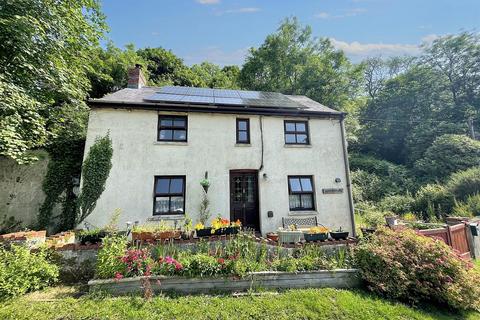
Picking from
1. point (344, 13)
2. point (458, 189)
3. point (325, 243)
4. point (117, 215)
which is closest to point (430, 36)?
point (458, 189)

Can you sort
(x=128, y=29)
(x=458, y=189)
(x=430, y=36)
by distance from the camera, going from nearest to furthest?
(x=128, y=29), (x=458, y=189), (x=430, y=36)

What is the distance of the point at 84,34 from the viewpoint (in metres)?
8.77

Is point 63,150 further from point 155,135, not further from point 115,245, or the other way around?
point 115,245

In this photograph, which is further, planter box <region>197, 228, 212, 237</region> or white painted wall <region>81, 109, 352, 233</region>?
white painted wall <region>81, 109, 352, 233</region>

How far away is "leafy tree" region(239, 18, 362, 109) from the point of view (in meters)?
22.3

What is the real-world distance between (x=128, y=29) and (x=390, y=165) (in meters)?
25.2

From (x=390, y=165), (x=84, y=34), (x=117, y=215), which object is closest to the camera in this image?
(x=117, y=215)

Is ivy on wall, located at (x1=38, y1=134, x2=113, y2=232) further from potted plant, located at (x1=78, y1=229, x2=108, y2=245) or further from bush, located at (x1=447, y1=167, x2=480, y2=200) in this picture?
bush, located at (x1=447, y1=167, x2=480, y2=200)

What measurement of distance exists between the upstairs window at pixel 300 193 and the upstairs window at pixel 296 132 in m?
1.83

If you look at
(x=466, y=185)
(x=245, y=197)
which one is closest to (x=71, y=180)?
(x=245, y=197)

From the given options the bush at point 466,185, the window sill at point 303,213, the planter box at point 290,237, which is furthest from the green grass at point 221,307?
the bush at point 466,185

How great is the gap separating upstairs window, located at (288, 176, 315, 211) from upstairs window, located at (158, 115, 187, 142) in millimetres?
5359

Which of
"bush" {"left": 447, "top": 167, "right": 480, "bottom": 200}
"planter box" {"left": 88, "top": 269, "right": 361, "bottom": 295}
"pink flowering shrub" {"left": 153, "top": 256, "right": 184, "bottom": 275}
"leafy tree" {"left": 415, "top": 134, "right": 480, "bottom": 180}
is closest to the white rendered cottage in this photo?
"pink flowering shrub" {"left": 153, "top": 256, "right": 184, "bottom": 275}

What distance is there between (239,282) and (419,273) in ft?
14.3
